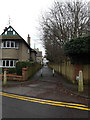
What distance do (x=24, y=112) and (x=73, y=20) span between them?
1250cm

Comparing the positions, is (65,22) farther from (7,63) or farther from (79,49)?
(7,63)

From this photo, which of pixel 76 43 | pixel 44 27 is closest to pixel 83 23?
pixel 44 27

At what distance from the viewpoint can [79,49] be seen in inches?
309

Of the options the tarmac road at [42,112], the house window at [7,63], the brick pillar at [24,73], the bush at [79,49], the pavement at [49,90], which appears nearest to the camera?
the tarmac road at [42,112]

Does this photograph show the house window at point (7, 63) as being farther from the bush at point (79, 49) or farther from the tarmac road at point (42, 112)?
the tarmac road at point (42, 112)

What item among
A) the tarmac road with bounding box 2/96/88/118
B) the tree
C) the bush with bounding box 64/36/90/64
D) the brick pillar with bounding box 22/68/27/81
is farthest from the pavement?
the tree

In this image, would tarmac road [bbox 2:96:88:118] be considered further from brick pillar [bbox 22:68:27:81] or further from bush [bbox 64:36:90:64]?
brick pillar [bbox 22:68:27:81]

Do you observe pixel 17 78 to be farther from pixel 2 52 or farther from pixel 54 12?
pixel 54 12

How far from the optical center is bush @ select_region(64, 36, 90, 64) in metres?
7.62

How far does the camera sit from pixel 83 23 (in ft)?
43.9

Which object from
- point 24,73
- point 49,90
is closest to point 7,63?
point 24,73

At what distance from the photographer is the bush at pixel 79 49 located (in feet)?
25.0

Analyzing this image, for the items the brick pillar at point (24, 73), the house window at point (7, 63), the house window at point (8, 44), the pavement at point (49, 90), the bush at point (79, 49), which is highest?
the house window at point (8, 44)

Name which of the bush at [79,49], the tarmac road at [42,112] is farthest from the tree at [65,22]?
the tarmac road at [42,112]
